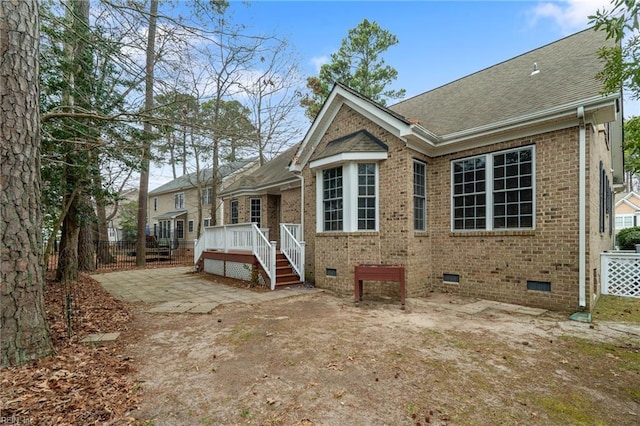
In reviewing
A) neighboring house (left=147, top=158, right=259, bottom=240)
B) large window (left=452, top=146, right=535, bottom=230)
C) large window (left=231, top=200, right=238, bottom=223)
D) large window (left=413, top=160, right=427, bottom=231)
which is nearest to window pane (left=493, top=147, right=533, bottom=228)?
large window (left=452, top=146, right=535, bottom=230)

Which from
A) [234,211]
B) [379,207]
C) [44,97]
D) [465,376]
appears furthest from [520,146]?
[234,211]

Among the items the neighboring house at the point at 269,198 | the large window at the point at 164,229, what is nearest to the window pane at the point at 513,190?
the neighboring house at the point at 269,198

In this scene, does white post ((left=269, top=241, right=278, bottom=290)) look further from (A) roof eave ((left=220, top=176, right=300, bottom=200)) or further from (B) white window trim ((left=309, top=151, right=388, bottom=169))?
(A) roof eave ((left=220, top=176, right=300, bottom=200))

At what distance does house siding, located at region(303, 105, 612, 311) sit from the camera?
6656 mm

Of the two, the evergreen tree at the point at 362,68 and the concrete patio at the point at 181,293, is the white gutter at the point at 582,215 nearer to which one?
the concrete patio at the point at 181,293

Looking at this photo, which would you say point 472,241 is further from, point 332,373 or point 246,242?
point 246,242

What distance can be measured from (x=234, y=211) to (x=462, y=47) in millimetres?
12415

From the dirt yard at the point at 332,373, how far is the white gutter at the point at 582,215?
702 mm

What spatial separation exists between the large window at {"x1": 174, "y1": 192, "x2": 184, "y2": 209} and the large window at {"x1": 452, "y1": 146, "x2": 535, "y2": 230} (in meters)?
25.5

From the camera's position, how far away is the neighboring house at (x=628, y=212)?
103 ft

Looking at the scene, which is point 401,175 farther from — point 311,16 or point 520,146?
point 311,16

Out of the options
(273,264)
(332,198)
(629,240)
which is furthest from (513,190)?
(629,240)

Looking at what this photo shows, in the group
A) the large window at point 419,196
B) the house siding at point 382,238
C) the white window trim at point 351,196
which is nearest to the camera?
the house siding at point 382,238

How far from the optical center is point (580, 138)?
6496mm
